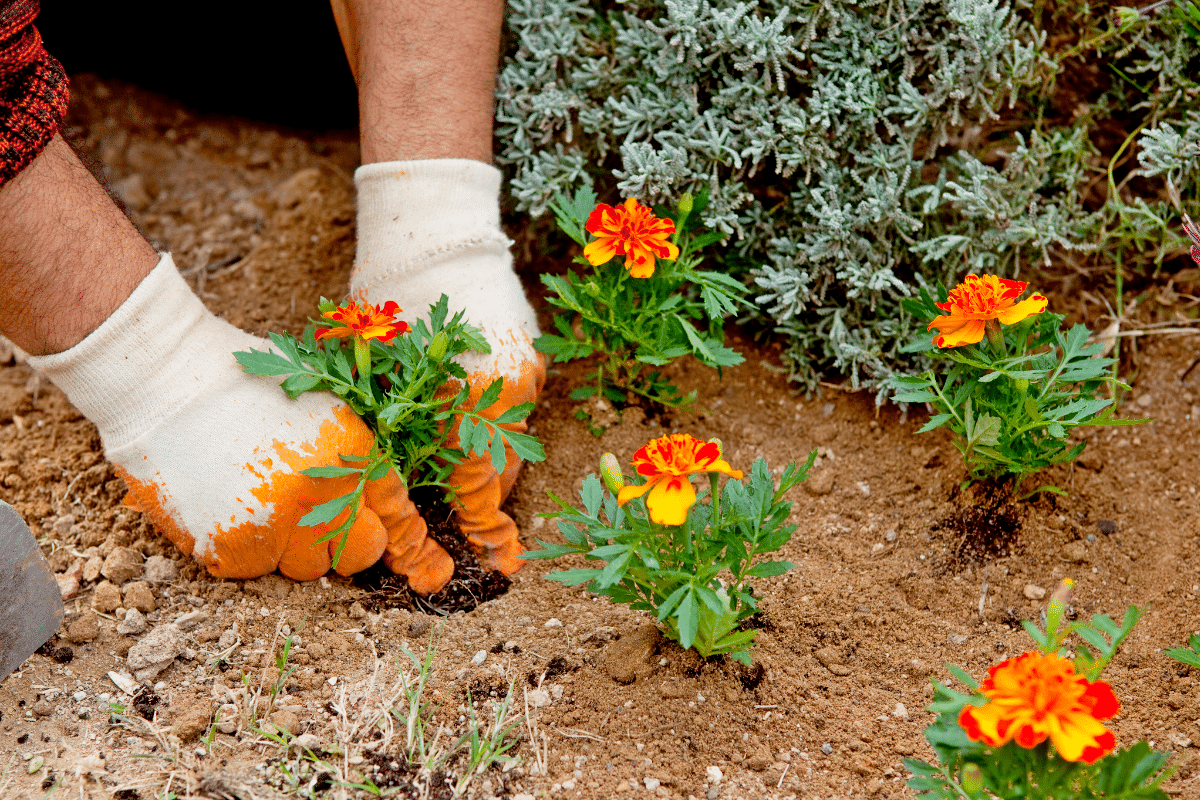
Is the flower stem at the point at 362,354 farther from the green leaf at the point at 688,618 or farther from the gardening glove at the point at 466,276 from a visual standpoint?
the green leaf at the point at 688,618

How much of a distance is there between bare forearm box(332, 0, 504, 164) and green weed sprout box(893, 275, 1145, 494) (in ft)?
3.29

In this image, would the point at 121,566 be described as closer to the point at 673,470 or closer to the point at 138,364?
the point at 138,364

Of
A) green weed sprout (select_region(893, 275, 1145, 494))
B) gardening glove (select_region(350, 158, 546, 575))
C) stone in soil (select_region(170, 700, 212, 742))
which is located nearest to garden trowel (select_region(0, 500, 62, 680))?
stone in soil (select_region(170, 700, 212, 742))

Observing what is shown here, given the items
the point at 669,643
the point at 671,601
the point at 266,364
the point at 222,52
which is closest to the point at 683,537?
the point at 671,601

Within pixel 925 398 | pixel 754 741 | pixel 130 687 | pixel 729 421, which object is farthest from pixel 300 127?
pixel 754 741

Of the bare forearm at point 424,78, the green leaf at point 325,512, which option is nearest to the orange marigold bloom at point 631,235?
the bare forearm at point 424,78

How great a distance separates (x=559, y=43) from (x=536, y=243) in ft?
1.67

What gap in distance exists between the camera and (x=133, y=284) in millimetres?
1715

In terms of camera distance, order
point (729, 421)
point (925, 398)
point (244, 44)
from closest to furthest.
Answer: point (925, 398) → point (729, 421) → point (244, 44)

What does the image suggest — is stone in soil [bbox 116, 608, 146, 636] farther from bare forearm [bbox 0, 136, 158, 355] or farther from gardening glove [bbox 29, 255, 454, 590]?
bare forearm [bbox 0, 136, 158, 355]

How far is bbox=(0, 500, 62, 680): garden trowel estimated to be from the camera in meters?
1.52

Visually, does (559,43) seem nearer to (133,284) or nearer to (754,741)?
(133,284)

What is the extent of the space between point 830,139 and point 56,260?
1526 mm

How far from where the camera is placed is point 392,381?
65.8 inches
